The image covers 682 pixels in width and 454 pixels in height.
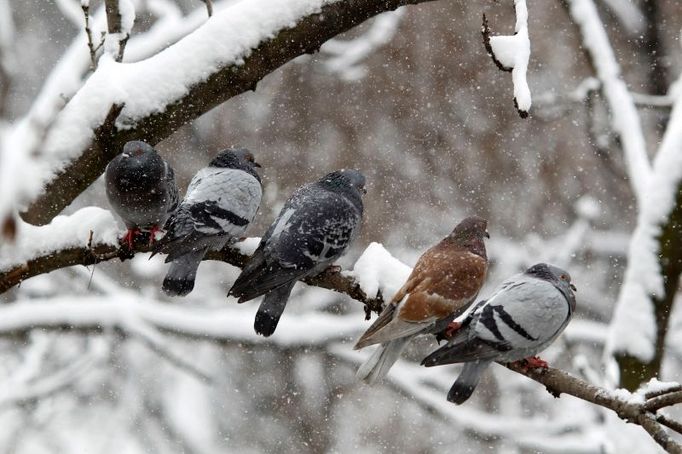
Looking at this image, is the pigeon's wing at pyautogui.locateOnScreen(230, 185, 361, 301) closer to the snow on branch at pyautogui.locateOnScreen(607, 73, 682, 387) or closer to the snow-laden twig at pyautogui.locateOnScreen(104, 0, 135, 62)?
the snow-laden twig at pyautogui.locateOnScreen(104, 0, 135, 62)

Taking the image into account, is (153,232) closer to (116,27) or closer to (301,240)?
(301,240)

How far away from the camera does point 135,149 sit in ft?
12.9

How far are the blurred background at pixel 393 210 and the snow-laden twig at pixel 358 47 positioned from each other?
0.11 ft

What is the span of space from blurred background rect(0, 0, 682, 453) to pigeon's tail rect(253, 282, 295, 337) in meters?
5.47

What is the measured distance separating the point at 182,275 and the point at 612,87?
14.7ft

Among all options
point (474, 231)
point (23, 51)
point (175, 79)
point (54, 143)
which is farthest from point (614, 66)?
point (23, 51)

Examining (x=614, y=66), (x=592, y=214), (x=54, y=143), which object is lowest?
(x=592, y=214)

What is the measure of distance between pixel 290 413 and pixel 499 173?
13.7ft

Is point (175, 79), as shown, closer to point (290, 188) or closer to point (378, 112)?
point (290, 188)

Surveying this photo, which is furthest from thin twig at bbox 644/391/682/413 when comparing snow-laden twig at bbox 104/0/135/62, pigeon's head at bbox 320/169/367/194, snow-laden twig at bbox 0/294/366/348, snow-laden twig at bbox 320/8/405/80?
snow-laden twig at bbox 320/8/405/80

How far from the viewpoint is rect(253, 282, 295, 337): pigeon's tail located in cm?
382

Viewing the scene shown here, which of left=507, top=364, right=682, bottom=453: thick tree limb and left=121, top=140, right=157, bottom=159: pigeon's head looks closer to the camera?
left=507, top=364, right=682, bottom=453: thick tree limb

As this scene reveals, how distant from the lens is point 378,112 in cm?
1228

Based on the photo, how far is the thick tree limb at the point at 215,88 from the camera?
396 cm
